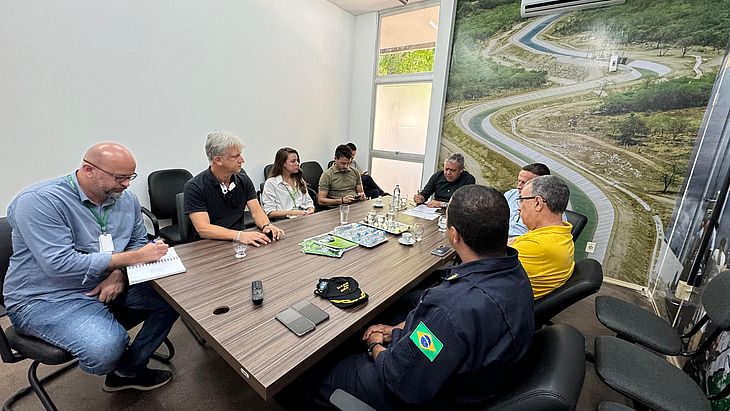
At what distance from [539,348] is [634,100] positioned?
329 cm

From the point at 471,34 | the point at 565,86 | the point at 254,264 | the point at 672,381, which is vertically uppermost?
the point at 471,34

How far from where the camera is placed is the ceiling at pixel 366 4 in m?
4.18

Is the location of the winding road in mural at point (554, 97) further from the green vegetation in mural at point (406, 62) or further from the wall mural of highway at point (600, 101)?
the green vegetation in mural at point (406, 62)

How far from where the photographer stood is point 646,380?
4.22ft

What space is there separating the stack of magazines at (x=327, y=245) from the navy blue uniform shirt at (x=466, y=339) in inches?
33.1

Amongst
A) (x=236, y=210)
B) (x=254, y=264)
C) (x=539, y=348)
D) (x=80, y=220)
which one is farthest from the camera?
(x=236, y=210)

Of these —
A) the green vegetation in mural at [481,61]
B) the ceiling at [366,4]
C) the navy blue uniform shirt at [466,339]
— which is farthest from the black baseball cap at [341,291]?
the ceiling at [366,4]

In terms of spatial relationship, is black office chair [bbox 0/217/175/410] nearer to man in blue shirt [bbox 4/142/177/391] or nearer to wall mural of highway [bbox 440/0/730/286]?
man in blue shirt [bbox 4/142/177/391]

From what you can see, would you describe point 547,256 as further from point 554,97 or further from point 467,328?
point 554,97

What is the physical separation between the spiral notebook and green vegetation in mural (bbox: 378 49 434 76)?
154 inches

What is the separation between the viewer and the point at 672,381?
1307 millimetres

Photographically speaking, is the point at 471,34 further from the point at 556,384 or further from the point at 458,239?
the point at 556,384

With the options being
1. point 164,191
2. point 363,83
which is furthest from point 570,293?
point 363,83

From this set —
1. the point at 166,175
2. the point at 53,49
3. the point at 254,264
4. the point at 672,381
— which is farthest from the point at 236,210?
the point at 672,381
